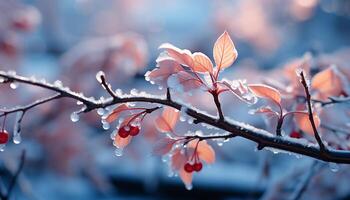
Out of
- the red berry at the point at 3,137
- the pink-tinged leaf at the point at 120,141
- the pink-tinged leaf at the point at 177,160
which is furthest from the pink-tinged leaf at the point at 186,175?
the red berry at the point at 3,137

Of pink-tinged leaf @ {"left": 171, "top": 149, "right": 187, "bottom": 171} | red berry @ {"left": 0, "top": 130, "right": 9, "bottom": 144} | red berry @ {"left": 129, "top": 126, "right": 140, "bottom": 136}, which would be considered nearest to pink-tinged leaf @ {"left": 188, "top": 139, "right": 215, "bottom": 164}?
pink-tinged leaf @ {"left": 171, "top": 149, "right": 187, "bottom": 171}

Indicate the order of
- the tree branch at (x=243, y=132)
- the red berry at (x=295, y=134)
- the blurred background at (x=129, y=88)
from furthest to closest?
1. the blurred background at (x=129, y=88)
2. the red berry at (x=295, y=134)
3. the tree branch at (x=243, y=132)

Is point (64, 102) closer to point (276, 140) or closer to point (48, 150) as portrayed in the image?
point (48, 150)

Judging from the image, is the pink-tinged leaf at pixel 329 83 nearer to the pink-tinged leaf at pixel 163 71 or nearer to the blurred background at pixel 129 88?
the blurred background at pixel 129 88

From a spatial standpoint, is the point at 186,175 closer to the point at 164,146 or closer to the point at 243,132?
the point at 164,146

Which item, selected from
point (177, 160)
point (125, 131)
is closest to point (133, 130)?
point (125, 131)

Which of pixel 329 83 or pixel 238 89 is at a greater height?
pixel 329 83

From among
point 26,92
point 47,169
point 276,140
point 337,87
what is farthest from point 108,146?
point 276,140
